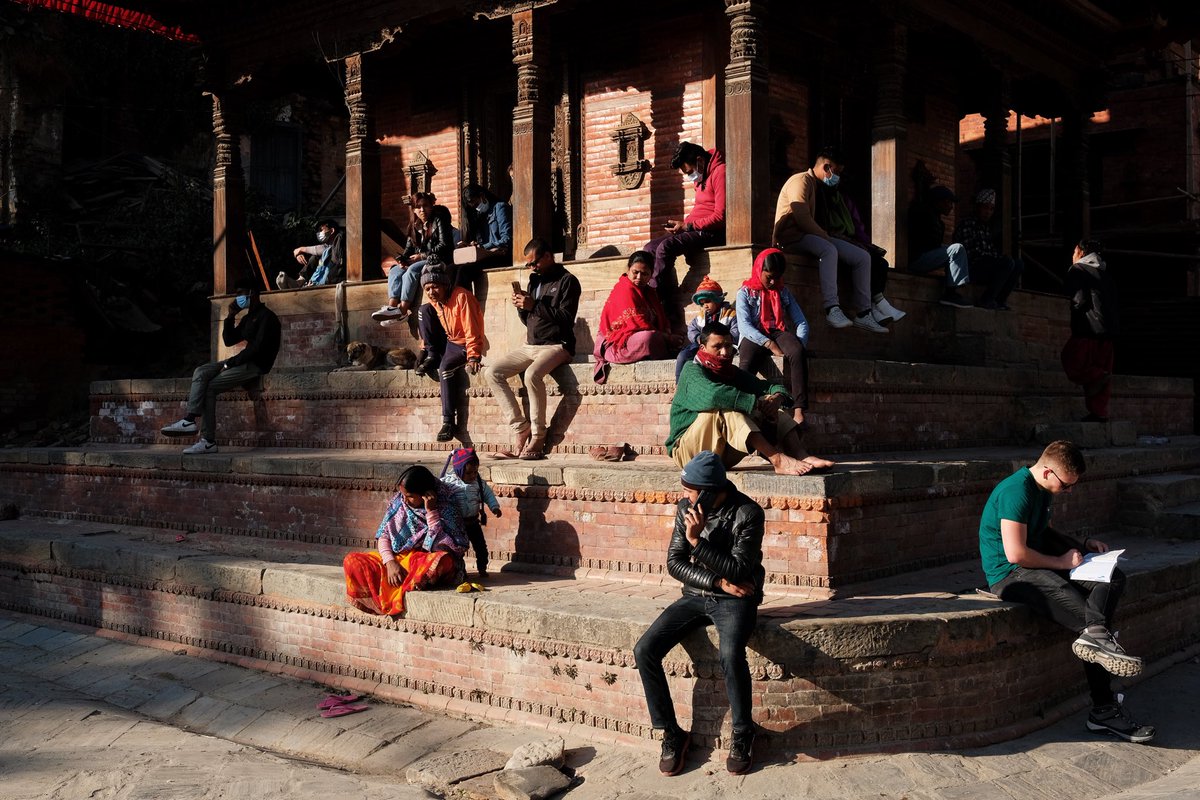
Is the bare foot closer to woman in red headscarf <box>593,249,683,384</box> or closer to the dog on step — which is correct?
woman in red headscarf <box>593,249,683,384</box>

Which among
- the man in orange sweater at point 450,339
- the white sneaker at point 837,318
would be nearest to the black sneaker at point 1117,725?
the white sneaker at point 837,318

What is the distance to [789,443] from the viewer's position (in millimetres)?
7574

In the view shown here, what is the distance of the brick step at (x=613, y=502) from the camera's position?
7215 millimetres

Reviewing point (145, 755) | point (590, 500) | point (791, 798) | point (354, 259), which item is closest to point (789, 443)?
point (590, 500)

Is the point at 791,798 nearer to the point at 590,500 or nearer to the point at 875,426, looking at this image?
the point at 590,500

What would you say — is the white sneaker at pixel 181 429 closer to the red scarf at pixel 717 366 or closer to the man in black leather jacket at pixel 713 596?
the red scarf at pixel 717 366

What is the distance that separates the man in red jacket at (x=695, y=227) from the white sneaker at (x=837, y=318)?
4.29ft

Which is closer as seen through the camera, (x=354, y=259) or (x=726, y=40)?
(x=726, y=40)

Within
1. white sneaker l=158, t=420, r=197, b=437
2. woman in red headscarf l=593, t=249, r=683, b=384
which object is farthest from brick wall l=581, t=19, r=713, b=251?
white sneaker l=158, t=420, r=197, b=437

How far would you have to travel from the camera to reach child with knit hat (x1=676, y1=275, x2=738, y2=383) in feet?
28.1

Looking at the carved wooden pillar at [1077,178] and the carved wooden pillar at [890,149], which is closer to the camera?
the carved wooden pillar at [890,149]

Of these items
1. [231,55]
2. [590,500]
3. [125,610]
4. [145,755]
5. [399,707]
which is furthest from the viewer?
[231,55]

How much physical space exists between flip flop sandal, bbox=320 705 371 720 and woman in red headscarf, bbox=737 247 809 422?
3.62m

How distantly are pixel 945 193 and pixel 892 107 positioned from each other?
129 cm
